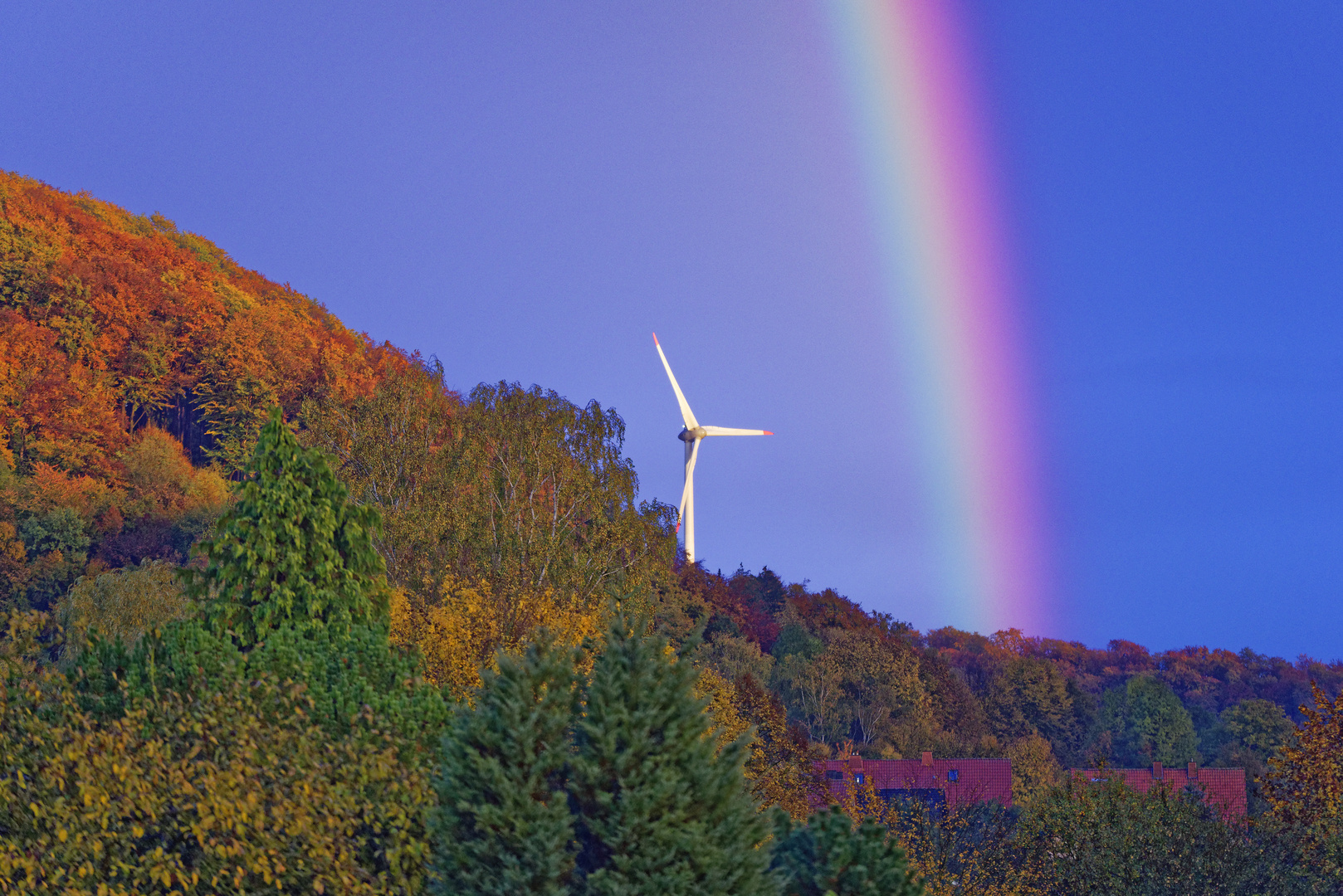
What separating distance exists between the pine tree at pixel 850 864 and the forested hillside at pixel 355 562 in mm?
1463

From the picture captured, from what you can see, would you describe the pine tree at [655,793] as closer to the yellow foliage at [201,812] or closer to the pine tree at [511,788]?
the pine tree at [511,788]

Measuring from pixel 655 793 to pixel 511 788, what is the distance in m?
1.55

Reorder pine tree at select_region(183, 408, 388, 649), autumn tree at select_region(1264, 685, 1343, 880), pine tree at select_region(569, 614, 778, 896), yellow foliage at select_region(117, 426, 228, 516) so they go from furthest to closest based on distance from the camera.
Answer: yellow foliage at select_region(117, 426, 228, 516)
pine tree at select_region(183, 408, 388, 649)
autumn tree at select_region(1264, 685, 1343, 880)
pine tree at select_region(569, 614, 778, 896)

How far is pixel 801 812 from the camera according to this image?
4816 cm

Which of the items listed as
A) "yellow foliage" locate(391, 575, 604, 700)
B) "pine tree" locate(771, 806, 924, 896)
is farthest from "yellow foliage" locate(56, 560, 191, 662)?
"pine tree" locate(771, 806, 924, 896)

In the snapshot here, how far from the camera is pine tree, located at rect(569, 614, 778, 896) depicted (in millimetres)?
12266

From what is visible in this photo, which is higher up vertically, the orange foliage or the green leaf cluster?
the orange foliage

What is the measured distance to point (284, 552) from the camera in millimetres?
30203

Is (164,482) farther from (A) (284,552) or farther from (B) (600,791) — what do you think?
(B) (600,791)

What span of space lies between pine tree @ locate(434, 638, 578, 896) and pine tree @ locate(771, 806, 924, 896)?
8.90ft

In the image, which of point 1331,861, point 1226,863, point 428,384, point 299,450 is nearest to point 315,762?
point 299,450

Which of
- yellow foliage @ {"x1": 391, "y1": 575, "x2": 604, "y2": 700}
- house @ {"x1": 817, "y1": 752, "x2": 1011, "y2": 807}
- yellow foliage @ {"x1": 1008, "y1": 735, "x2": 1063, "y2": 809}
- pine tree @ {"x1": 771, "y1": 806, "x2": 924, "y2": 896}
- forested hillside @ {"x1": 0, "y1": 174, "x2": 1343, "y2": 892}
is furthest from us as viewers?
yellow foliage @ {"x1": 1008, "y1": 735, "x2": 1063, "y2": 809}

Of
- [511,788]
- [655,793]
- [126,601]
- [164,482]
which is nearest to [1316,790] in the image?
[655,793]

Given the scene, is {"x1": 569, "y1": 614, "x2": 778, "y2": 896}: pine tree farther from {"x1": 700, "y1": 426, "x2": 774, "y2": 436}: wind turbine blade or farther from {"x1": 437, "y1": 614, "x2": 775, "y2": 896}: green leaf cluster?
{"x1": 700, "y1": 426, "x2": 774, "y2": 436}: wind turbine blade
